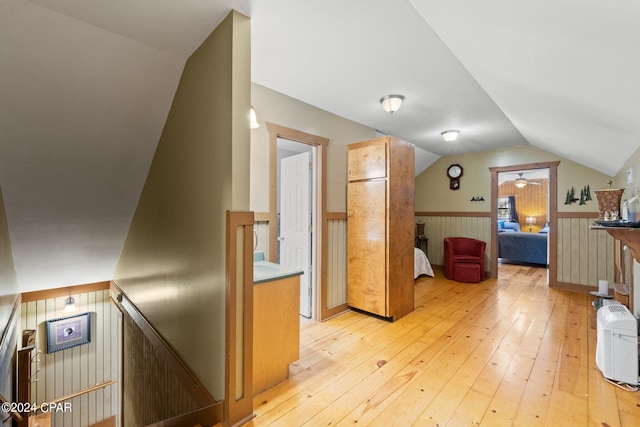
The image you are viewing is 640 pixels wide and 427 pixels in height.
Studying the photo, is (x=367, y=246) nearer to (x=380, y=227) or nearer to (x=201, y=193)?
(x=380, y=227)

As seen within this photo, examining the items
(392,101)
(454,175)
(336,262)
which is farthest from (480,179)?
(336,262)

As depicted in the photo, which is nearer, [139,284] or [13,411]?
[13,411]

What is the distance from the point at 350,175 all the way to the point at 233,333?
94.2 inches

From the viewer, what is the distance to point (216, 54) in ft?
5.70

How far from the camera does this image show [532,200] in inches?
372

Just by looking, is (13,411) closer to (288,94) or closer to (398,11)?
(288,94)

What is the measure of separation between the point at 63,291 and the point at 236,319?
341 cm

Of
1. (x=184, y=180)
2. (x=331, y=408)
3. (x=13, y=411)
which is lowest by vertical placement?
(x=13, y=411)

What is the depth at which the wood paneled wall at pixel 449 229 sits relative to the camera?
5.38 m

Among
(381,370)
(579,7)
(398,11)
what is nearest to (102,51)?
(398,11)

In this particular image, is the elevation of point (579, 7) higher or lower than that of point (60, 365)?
higher

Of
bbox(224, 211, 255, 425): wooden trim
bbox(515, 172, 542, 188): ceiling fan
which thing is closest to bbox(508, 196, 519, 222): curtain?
bbox(515, 172, 542, 188): ceiling fan

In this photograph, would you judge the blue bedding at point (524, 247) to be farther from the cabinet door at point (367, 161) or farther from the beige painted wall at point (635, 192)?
the cabinet door at point (367, 161)

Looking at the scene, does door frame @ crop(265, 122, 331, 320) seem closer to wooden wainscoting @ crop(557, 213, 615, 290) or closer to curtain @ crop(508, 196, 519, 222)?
wooden wainscoting @ crop(557, 213, 615, 290)
